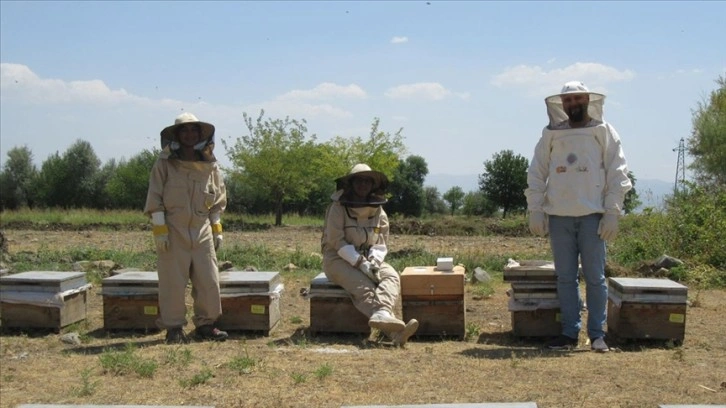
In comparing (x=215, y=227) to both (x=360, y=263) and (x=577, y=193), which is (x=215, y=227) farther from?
(x=577, y=193)

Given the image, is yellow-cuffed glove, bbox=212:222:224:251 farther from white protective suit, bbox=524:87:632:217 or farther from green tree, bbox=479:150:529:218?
green tree, bbox=479:150:529:218

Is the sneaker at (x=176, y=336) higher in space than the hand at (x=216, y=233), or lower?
lower

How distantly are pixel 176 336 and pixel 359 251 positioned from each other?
1.84 meters

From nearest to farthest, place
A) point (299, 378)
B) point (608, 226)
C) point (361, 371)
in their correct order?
point (299, 378), point (361, 371), point (608, 226)

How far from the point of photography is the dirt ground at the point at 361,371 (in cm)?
473

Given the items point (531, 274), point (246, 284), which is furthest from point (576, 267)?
point (246, 284)

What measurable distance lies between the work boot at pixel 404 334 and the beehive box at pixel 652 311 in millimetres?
1806

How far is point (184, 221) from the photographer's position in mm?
7016

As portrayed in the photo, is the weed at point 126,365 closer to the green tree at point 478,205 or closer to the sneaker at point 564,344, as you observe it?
the sneaker at point 564,344

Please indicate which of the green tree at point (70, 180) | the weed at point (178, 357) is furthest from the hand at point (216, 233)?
the green tree at point (70, 180)

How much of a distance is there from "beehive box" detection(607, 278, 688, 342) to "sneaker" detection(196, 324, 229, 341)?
11.6 feet

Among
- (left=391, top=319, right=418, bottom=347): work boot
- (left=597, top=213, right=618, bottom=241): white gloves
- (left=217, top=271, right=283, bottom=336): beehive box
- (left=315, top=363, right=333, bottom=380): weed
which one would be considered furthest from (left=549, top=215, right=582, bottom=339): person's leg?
(left=217, top=271, right=283, bottom=336): beehive box

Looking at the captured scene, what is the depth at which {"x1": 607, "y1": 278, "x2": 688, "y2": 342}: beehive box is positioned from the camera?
6621 millimetres

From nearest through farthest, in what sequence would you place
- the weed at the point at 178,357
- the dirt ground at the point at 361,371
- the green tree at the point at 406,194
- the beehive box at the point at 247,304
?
the dirt ground at the point at 361,371 → the weed at the point at 178,357 → the beehive box at the point at 247,304 → the green tree at the point at 406,194
